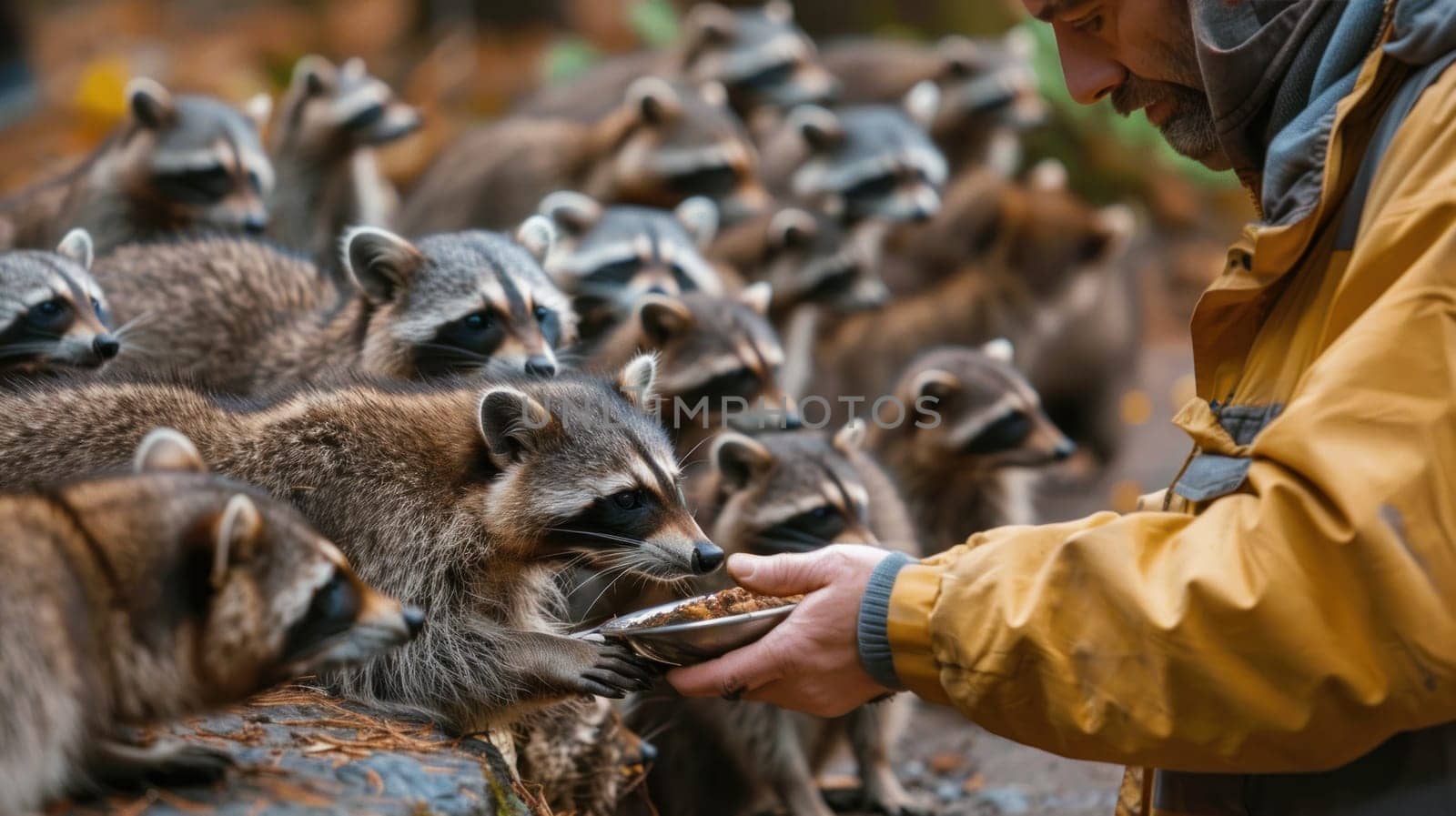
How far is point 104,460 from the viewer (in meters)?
3.06

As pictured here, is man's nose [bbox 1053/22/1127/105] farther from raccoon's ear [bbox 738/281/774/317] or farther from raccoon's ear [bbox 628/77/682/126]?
raccoon's ear [bbox 628/77/682/126]

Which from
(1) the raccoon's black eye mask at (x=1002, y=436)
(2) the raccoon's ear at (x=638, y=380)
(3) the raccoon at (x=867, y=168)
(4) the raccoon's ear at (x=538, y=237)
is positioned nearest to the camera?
(2) the raccoon's ear at (x=638, y=380)

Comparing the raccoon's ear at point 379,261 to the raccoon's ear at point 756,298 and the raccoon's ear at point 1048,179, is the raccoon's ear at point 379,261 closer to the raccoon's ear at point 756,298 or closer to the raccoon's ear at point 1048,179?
the raccoon's ear at point 756,298

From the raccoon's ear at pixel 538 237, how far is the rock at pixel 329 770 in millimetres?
1940

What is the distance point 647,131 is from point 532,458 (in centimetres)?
429

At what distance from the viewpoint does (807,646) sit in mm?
2395

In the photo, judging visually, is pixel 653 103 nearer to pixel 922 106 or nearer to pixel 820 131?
pixel 820 131

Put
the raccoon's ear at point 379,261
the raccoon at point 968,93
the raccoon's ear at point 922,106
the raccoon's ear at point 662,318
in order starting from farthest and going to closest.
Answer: the raccoon at point 968,93
the raccoon's ear at point 922,106
the raccoon's ear at point 662,318
the raccoon's ear at point 379,261

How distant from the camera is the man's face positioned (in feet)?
7.91

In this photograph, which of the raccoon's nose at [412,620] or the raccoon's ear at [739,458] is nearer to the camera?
the raccoon's nose at [412,620]

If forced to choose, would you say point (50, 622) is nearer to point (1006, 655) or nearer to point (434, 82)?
point (1006, 655)

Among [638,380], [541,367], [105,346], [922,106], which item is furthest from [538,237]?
[922,106]

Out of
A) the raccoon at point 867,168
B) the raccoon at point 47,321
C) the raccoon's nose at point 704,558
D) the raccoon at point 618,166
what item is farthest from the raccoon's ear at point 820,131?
the raccoon's nose at point 704,558

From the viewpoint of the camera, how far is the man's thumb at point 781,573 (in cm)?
245
